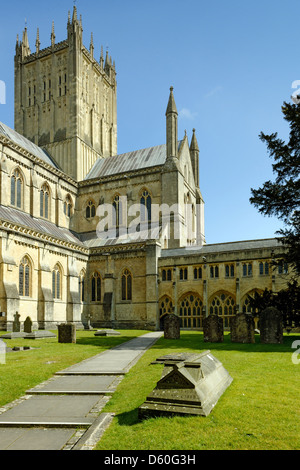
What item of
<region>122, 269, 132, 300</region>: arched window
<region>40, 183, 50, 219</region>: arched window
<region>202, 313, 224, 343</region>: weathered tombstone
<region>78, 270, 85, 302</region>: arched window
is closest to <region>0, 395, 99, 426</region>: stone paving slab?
<region>202, 313, 224, 343</region>: weathered tombstone

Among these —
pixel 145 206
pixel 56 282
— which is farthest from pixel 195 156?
pixel 56 282

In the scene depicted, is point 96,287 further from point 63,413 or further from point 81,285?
point 63,413

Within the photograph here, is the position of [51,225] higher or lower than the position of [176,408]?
higher

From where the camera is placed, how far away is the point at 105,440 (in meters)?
5.30

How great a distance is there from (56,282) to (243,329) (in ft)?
61.0

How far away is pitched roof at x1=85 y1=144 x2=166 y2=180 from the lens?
42.2 m

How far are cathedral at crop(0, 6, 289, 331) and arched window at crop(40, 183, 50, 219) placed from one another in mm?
142

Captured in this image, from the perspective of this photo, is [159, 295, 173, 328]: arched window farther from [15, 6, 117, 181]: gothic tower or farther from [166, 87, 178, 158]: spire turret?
[15, 6, 117, 181]: gothic tower

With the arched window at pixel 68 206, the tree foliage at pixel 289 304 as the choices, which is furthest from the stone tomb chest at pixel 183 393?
the arched window at pixel 68 206

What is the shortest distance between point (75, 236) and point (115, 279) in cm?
784

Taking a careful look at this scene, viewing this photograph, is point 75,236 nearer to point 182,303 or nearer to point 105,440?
point 182,303

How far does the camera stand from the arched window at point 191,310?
106 feet

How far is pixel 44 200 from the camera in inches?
1468
